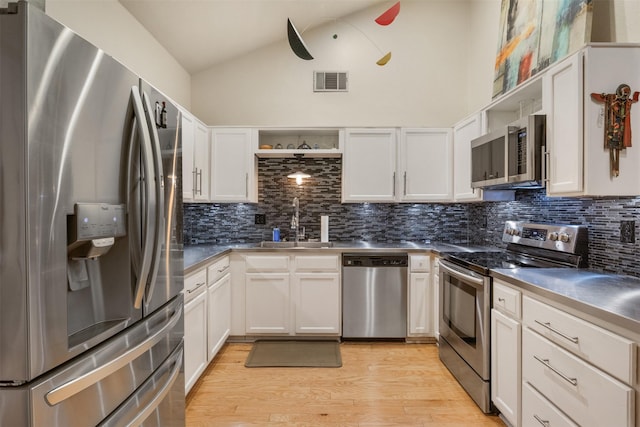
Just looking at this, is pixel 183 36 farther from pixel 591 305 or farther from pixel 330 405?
pixel 591 305

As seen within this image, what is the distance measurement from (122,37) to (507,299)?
3157 mm

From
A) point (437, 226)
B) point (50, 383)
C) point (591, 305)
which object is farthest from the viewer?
point (437, 226)

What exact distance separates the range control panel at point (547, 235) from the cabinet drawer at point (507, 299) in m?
0.55

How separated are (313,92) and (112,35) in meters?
2.09

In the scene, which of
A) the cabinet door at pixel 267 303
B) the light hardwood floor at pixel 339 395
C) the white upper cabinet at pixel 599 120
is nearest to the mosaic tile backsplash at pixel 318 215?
the cabinet door at pixel 267 303

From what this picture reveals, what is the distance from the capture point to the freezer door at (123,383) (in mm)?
917

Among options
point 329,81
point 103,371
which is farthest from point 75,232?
point 329,81

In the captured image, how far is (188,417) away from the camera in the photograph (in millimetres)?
2191

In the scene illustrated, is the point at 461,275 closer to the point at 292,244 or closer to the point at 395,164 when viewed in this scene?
the point at 395,164

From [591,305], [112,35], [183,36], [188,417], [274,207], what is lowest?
[188,417]

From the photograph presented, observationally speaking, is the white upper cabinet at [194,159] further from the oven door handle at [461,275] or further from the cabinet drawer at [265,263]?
the oven door handle at [461,275]

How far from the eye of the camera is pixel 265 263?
3.35 m

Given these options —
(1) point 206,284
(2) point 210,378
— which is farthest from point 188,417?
(1) point 206,284

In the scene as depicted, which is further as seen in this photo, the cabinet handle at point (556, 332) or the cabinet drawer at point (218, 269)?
the cabinet drawer at point (218, 269)
